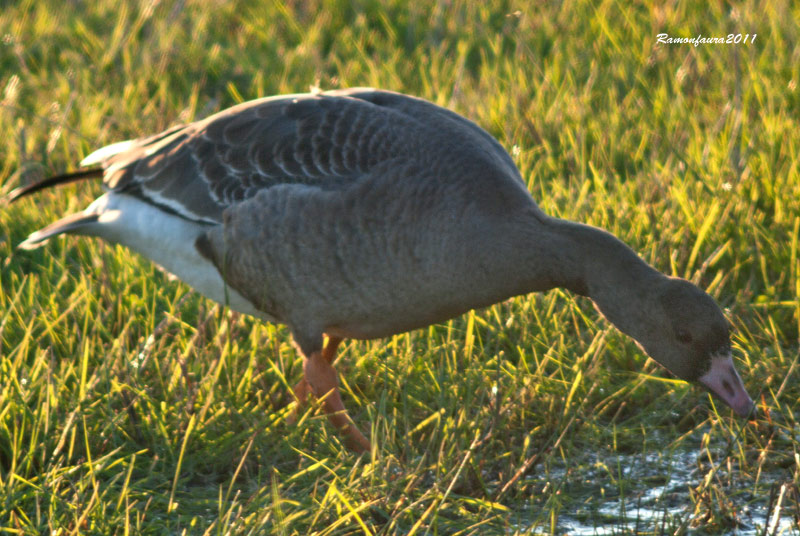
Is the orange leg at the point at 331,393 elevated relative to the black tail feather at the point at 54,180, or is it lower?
lower

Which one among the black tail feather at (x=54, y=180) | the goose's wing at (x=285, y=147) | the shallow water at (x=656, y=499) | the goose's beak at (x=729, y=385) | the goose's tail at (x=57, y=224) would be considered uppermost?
the goose's wing at (x=285, y=147)

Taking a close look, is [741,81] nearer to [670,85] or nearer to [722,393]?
[670,85]

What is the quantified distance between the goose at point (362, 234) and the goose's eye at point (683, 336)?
1cm

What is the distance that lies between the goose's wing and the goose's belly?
58mm

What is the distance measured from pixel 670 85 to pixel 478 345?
3.21 m

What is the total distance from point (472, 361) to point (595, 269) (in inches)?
Result: 38.8

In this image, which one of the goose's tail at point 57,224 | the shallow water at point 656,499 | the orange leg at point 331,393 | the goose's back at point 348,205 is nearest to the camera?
the shallow water at point 656,499

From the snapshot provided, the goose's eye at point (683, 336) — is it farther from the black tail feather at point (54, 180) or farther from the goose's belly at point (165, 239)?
the black tail feather at point (54, 180)

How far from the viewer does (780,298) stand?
17.2ft

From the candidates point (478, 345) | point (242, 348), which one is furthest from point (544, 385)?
point (242, 348)

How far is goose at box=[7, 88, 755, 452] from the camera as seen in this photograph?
13.0ft

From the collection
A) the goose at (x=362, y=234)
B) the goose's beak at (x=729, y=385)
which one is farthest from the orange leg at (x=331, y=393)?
the goose's beak at (x=729, y=385)

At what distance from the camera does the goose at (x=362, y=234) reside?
3969 mm

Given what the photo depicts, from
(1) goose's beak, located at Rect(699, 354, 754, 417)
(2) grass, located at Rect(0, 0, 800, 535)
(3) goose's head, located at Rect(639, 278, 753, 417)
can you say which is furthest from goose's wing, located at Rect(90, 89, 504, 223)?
(1) goose's beak, located at Rect(699, 354, 754, 417)
